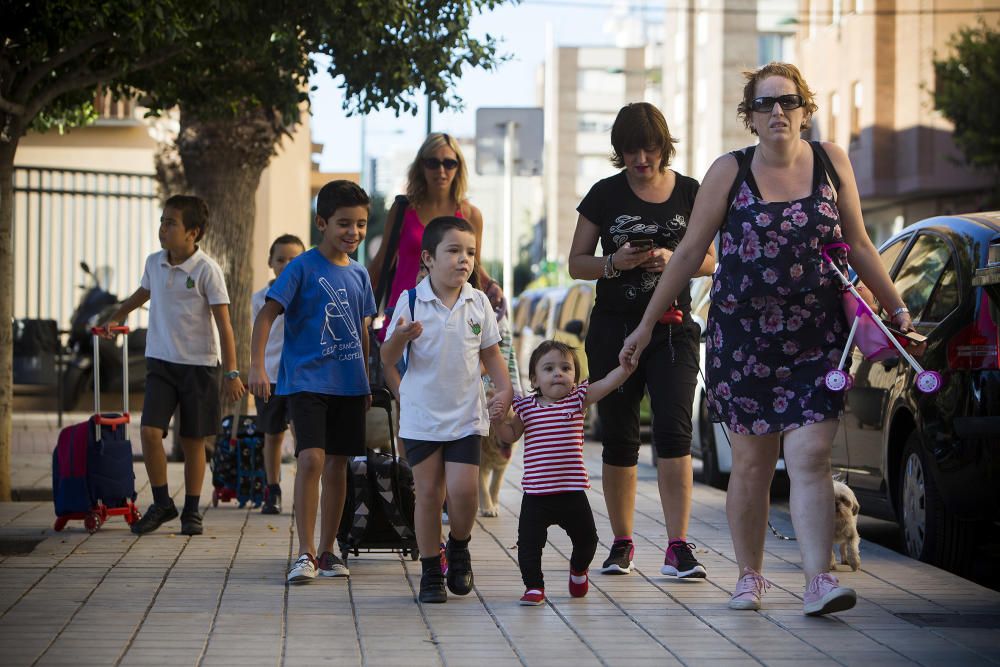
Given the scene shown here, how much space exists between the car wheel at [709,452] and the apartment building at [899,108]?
83.5 ft

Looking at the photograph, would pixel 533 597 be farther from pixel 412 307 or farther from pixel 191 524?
pixel 191 524

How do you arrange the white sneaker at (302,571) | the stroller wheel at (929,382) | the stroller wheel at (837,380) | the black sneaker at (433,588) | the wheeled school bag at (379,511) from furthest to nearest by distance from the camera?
the wheeled school bag at (379,511) < the white sneaker at (302,571) < the black sneaker at (433,588) < the stroller wheel at (837,380) < the stroller wheel at (929,382)

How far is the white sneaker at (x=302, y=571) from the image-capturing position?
711cm

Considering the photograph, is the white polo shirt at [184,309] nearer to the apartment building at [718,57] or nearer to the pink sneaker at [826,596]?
the pink sneaker at [826,596]

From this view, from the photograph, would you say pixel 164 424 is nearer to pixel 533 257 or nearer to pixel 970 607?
pixel 970 607

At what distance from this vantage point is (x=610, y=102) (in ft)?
420

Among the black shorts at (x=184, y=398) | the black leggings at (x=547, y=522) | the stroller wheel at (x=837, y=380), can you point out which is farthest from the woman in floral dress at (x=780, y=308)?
the black shorts at (x=184, y=398)

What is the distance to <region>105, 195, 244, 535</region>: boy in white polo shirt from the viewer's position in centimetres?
911

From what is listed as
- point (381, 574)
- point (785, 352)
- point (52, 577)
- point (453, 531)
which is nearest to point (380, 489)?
point (381, 574)

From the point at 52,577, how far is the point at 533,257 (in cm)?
10680

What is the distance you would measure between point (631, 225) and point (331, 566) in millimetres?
2043

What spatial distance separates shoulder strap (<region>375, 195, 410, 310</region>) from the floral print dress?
272 cm

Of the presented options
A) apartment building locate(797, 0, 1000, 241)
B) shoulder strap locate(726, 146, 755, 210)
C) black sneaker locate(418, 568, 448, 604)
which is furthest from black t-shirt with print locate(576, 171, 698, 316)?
apartment building locate(797, 0, 1000, 241)

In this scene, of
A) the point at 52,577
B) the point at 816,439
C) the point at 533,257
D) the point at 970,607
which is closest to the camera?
the point at 816,439
